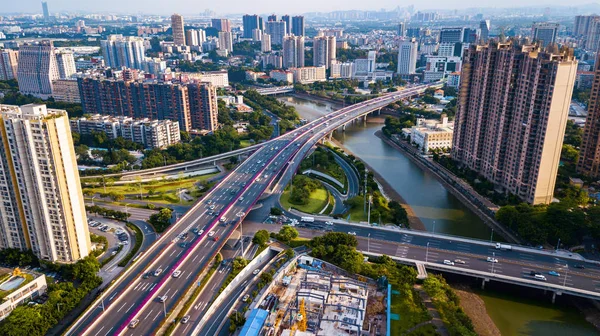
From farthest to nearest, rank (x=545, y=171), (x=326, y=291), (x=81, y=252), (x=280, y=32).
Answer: (x=280, y=32)
(x=545, y=171)
(x=81, y=252)
(x=326, y=291)

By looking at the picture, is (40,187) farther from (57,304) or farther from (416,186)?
(416,186)

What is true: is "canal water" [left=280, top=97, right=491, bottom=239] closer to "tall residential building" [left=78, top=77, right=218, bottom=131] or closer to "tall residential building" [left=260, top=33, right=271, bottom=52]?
"tall residential building" [left=78, top=77, right=218, bottom=131]

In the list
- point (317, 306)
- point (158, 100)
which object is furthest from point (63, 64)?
point (317, 306)

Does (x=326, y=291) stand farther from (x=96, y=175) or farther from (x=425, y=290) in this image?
(x=96, y=175)

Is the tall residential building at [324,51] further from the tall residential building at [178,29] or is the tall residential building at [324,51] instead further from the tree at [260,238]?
the tree at [260,238]

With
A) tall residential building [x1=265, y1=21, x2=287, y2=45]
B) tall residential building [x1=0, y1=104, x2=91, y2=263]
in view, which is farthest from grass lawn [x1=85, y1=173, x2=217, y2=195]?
tall residential building [x1=265, y1=21, x2=287, y2=45]

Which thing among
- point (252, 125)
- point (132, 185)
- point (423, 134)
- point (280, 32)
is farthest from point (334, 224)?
point (280, 32)

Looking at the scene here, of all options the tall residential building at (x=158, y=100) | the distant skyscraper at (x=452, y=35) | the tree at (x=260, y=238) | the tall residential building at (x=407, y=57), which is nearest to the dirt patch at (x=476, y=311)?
the tree at (x=260, y=238)
